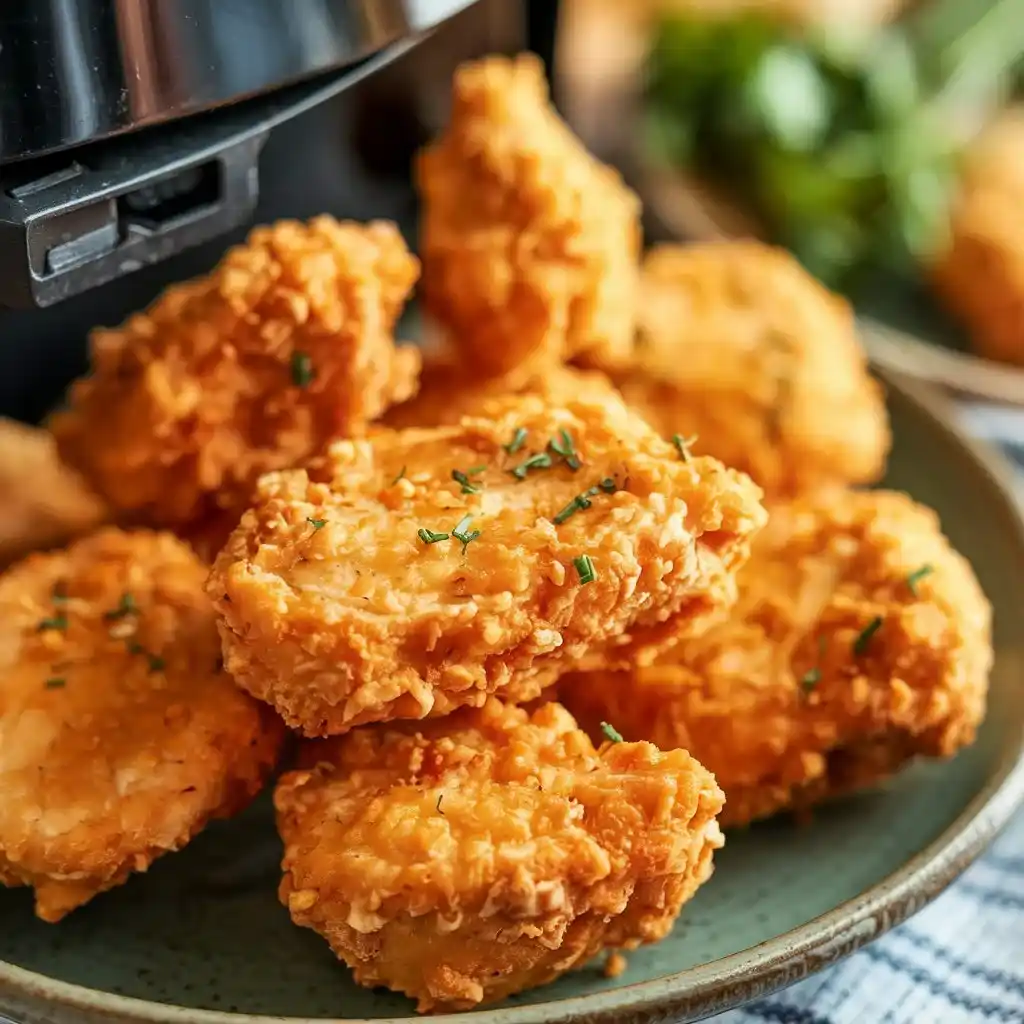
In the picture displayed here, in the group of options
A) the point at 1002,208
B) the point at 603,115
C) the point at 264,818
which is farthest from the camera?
the point at 603,115

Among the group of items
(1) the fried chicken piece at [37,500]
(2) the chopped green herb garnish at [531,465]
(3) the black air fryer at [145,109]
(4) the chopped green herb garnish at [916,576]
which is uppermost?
(3) the black air fryer at [145,109]

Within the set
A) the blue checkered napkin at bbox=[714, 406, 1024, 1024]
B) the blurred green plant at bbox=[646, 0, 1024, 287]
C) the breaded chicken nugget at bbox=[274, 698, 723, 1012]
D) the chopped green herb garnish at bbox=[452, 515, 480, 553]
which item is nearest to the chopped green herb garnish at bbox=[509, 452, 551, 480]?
the chopped green herb garnish at bbox=[452, 515, 480, 553]

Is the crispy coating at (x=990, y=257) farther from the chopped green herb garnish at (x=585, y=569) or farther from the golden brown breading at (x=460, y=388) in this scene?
the chopped green herb garnish at (x=585, y=569)

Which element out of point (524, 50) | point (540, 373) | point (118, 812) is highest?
point (524, 50)

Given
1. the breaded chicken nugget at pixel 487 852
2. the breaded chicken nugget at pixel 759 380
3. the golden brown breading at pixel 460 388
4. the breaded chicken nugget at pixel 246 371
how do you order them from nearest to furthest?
the breaded chicken nugget at pixel 487 852 → the breaded chicken nugget at pixel 246 371 → the golden brown breading at pixel 460 388 → the breaded chicken nugget at pixel 759 380

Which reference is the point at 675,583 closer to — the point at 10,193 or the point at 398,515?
the point at 398,515

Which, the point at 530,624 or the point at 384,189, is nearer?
the point at 530,624

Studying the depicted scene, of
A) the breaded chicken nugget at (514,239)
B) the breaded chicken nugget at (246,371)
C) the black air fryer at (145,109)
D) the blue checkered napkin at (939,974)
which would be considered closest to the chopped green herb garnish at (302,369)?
the breaded chicken nugget at (246,371)

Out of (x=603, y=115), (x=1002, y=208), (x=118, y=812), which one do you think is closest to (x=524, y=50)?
(x=603, y=115)
